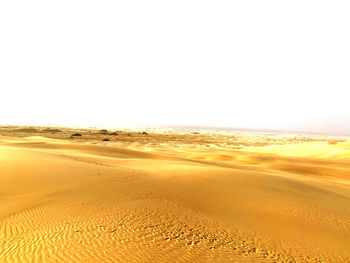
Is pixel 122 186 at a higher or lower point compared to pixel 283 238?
higher

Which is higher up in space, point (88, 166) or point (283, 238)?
point (88, 166)

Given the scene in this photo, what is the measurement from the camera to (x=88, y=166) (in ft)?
29.5

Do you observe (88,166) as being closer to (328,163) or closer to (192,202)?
(192,202)

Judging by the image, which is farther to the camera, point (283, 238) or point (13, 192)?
point (13, 192)

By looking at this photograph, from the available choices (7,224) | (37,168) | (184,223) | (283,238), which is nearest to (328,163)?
(283,238)

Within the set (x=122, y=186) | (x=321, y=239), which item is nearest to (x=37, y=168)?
(x=122, y=186)

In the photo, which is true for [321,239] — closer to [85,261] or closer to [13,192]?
[85,261]

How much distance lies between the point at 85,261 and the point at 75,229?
1.00m

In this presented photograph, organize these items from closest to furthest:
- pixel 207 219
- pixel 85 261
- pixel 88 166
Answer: pixel 85 261 → pixel 207 219 → pixel 88 166

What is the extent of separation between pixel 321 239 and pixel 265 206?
61.9 inches

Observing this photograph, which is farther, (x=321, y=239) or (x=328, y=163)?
(x=328, y=163)

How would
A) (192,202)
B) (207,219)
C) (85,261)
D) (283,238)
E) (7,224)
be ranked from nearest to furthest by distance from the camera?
(85,261), (7,224), (283,238), (207,219), (192,202)

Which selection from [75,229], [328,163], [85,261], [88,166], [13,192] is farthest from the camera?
[328,163]

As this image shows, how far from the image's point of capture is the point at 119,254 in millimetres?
3500
